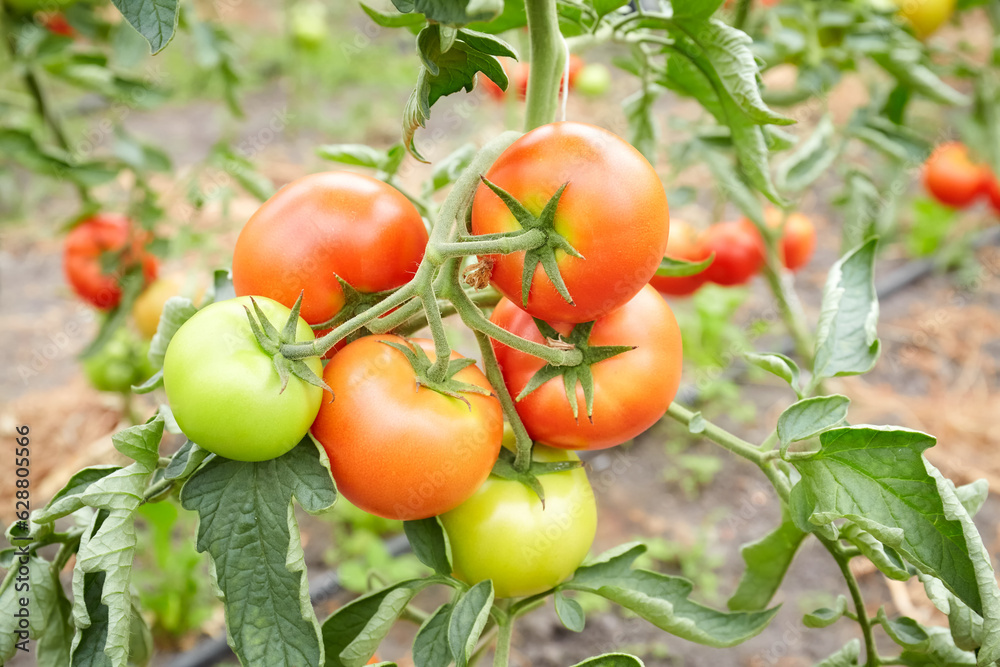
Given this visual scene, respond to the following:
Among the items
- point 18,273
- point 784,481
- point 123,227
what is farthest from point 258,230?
point 18,273

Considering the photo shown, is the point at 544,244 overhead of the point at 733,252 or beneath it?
overhead

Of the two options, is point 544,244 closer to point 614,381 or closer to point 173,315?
point 614,381

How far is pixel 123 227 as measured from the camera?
1.47m

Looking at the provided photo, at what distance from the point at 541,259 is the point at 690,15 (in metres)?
0.31

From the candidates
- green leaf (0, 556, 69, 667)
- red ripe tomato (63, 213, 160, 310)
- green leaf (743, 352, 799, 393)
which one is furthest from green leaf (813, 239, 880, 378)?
red ripe tomato (63, 213, 160, 310)

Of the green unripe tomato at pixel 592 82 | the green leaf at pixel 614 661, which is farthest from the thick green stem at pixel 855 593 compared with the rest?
the green unripe tomato at pixel 592 82

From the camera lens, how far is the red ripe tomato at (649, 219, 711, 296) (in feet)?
3.94

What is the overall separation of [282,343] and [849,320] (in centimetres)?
55

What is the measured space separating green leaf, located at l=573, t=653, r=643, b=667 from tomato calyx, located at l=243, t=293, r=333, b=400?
324mm

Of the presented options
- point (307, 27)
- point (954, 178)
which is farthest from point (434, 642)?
Result: point (307, 27)

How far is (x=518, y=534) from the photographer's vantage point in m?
0.63

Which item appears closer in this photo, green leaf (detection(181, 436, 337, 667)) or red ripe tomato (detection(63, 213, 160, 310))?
green leaf (detection(181, 436, 337, 667))

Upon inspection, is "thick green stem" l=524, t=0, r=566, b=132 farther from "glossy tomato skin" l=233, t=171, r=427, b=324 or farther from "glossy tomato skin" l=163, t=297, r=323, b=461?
"glossy tomato skin" l=163, t=297, r=323, b=461

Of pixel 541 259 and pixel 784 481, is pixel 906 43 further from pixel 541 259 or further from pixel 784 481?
pixel 541 259
